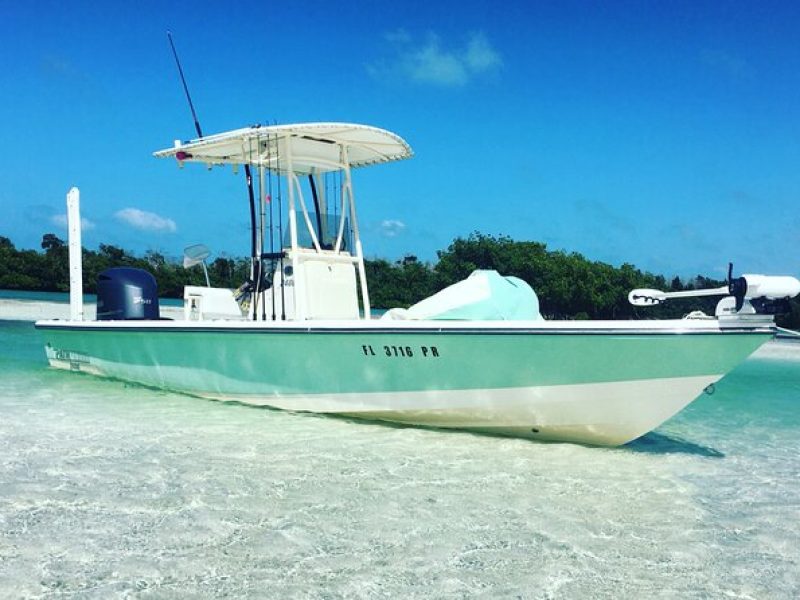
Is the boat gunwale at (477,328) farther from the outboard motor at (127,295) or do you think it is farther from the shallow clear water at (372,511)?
the outboard motor at (127,295)

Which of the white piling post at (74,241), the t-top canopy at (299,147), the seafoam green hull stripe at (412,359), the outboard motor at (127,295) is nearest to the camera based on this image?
the seafoam green hull stripe at (412,359)

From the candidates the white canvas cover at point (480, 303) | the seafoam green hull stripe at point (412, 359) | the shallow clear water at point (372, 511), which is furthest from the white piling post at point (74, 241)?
the white canvas cover at point (480, 303)

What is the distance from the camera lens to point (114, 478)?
548cm

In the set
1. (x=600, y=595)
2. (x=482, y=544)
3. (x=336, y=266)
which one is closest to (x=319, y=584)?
(x=482, y=544)

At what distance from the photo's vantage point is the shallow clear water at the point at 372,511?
378 centimetres

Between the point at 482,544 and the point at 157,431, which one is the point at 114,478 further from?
the point at 482,544

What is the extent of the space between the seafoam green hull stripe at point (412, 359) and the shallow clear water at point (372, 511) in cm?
53

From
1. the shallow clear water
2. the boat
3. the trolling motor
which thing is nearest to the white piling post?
the boat

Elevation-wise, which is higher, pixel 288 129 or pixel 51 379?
pixel 288 129

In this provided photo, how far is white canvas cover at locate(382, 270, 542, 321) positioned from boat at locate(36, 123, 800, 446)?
2 centimetres

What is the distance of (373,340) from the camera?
7.37m

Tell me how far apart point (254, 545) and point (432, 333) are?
127 inches

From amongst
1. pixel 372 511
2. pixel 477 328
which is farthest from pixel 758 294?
pixel 372 511

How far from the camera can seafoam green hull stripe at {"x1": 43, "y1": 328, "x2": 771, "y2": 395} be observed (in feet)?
20.8
